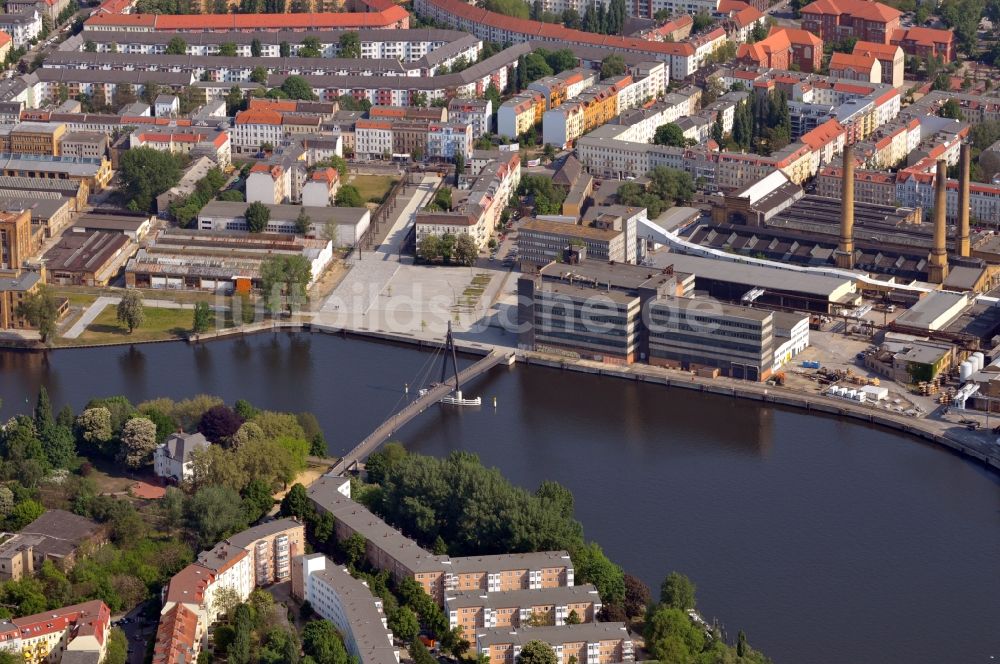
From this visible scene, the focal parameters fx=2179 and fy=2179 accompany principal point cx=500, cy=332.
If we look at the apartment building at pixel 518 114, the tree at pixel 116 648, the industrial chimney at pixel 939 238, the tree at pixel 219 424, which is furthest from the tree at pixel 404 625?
the apartment building at pixel 518 114

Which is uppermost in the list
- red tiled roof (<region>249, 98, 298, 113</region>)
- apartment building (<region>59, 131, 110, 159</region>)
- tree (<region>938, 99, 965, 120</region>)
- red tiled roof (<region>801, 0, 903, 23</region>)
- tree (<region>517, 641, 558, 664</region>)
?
red tiled roof (<region>801, 0, 903, 23</region>)

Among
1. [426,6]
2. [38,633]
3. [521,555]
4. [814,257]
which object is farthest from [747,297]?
[426,6]

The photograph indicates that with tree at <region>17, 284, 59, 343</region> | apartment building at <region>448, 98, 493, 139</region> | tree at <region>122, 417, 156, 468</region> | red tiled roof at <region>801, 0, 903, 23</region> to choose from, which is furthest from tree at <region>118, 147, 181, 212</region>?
red tiled roof at <region>801, 0, 903, 23</region>

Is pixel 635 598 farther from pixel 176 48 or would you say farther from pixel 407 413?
pixel 176 48

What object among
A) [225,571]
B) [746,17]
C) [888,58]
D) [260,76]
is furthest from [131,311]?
[746,17]

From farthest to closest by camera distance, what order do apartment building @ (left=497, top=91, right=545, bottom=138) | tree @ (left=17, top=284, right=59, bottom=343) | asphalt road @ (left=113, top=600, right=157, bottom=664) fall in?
apartment building @ (left=497, top=91, right=545, bottom=138), tree @ (left=17, top=284, right=59, bottom=343), asphalt road @ (left=113, top=600, right=157, bottom=664)

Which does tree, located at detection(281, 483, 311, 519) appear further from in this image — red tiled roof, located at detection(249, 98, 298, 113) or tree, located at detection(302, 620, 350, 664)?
red tiled roof, located at detection(249, 98, 298, 113)

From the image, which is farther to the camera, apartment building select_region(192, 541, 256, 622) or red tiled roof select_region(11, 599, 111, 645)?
apartment building select_region(192, 541, 256, 622)
